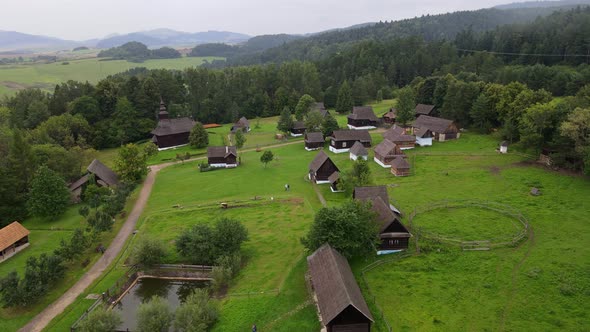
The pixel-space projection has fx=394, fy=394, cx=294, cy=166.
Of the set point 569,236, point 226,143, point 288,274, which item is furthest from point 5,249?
point 569,236

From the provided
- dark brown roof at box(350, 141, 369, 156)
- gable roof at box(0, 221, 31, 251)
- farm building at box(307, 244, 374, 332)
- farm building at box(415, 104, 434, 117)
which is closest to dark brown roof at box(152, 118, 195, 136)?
dark brown roof at box(350, 141, 369, 156)

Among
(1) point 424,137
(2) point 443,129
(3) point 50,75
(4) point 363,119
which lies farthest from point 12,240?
(3) point 50,75

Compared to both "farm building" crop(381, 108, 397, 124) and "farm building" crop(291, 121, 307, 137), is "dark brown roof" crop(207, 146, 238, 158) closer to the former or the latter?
"farm building" crop(291, 121, 307, 137)

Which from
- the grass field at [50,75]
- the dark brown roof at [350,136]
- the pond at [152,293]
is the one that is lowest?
the pond at [152,293]

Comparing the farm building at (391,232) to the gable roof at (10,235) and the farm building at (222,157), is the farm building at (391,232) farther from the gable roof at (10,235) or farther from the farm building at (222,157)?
the gable roof at (10,235)

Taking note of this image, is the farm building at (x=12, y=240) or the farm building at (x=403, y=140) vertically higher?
the farm building at (x=403, y=140)

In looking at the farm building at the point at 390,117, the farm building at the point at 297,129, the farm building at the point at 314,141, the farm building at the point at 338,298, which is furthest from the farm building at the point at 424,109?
the farm building at the point at 338,298

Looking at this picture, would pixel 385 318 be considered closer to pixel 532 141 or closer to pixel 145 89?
pixel 532 141

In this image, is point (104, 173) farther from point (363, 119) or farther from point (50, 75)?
point (50, 75)
